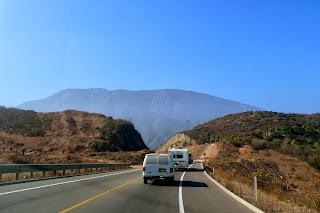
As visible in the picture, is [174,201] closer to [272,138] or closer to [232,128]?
[272,138]

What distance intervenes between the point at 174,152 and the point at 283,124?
74197mm

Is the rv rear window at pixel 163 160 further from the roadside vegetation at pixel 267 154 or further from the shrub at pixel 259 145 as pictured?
the shrub at pixel 259 145

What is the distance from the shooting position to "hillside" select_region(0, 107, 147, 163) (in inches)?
2266

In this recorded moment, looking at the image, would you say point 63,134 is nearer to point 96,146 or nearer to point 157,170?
point 96,146

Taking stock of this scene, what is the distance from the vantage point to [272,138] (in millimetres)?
83062

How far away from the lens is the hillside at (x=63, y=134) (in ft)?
189

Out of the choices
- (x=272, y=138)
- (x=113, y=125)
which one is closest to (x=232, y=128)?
(x=272, y=138)

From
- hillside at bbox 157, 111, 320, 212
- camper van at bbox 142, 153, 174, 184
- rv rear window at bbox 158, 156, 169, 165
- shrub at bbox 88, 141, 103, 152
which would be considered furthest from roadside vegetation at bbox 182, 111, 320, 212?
shrub at bbox 88, 141, 103, 152

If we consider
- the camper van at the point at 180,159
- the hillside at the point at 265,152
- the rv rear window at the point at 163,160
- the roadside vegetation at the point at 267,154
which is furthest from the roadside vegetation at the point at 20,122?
the rv rear window at the point at 163,160

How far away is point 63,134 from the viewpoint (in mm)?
70312

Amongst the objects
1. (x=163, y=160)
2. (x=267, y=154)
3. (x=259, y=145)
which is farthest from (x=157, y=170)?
(x=259, y=145)

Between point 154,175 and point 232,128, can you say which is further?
point 232,128

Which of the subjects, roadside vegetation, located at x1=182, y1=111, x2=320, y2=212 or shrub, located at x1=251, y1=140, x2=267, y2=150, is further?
shrub, located at x1=251, y1=140, x2=267, y2=150

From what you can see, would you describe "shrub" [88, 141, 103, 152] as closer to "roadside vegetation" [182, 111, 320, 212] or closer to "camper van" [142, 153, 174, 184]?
"roadside vegetation" [182, 111, 320, 212]
